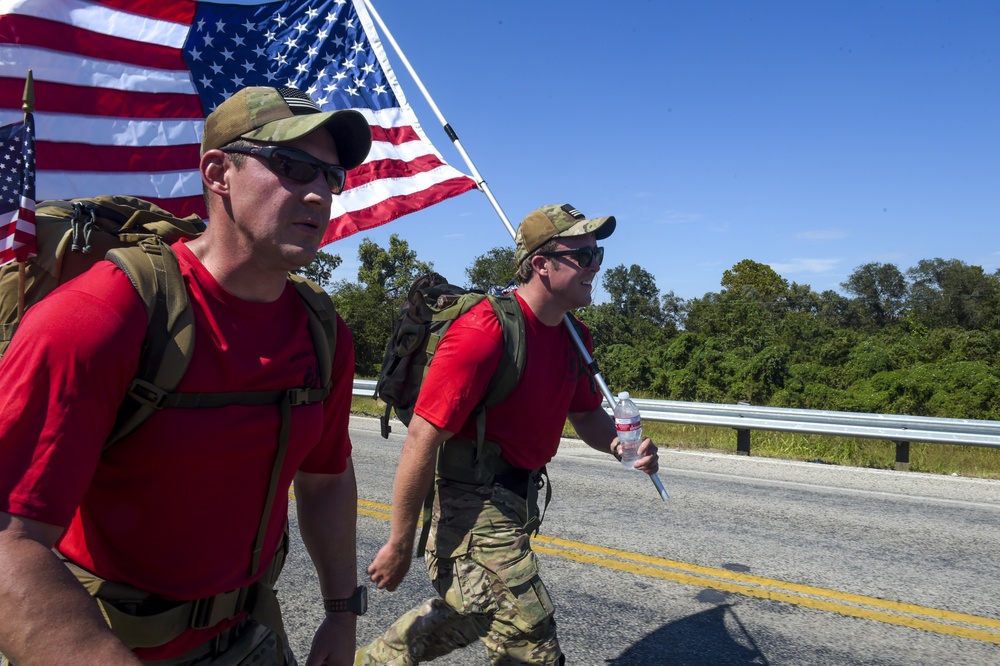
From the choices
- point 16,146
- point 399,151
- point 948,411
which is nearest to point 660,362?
point 948,411

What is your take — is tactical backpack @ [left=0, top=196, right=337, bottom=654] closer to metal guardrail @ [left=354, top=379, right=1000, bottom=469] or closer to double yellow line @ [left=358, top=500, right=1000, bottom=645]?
double yellow line @ [left=358, top=500, right=1000, bottom=645]

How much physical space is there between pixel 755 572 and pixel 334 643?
13.6ft

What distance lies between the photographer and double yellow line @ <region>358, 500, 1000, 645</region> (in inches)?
184

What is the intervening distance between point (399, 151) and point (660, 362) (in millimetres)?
24622

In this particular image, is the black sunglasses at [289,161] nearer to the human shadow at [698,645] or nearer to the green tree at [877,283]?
the human shadow at [698,645]

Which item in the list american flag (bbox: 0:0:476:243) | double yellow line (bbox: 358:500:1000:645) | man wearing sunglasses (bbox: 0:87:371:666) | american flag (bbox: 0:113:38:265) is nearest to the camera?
man wearing sunglasses (bbox: 0:87:371:666)

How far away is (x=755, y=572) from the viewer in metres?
5.63

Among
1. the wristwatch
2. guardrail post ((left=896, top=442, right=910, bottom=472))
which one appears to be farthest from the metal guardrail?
the wristwatch

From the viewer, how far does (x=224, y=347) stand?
183cm

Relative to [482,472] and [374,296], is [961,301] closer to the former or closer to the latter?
[374,296]

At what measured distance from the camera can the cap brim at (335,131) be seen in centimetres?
189

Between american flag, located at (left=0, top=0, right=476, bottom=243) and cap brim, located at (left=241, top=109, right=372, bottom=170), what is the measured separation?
279 centimetres

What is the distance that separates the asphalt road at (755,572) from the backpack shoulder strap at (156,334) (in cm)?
298

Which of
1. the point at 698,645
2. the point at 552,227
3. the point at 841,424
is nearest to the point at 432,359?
the point at 552,227
